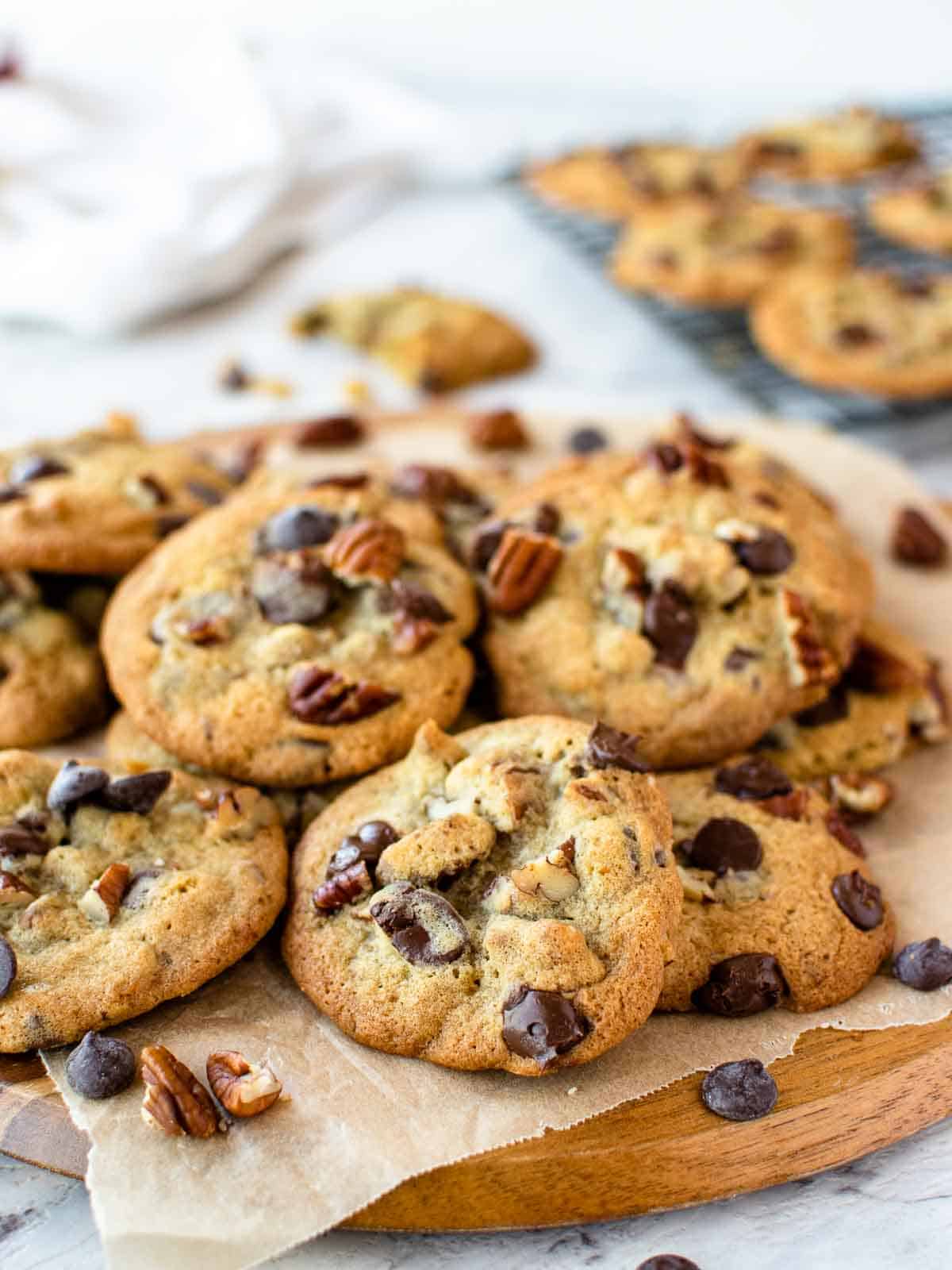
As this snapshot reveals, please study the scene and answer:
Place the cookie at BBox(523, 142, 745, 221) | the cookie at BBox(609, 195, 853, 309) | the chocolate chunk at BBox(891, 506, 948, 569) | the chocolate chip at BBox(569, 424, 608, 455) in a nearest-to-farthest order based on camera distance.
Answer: the chocolate chunk at BBox(891, 506, 948, 569) < the chocolate chip at BBox(569, 424, 608, 455) < the cookie at BBox(609, 195, 853, 309) < the cookie at BBox(523, 142, 745, 221)

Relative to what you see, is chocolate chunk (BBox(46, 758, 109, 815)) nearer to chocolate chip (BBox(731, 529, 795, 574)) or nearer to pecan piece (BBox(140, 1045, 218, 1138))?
pecan piece (BBox(140, 1045, 218, 1138))

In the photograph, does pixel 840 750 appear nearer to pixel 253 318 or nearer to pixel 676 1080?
pixel 676 1080

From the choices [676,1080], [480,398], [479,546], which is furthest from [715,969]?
[480,398]

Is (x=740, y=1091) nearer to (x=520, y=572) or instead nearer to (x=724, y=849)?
(x=724, y=849)

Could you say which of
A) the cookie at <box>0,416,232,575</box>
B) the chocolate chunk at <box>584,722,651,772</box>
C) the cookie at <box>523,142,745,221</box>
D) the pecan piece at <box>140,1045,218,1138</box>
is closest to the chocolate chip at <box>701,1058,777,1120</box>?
the chocolate chunk at <box>584,722,651,772</box>

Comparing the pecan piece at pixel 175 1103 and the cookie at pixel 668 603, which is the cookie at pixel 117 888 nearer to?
the pecan piece at pixel 175 1103

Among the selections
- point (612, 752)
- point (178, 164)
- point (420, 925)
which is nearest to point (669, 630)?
point (612, 752)
